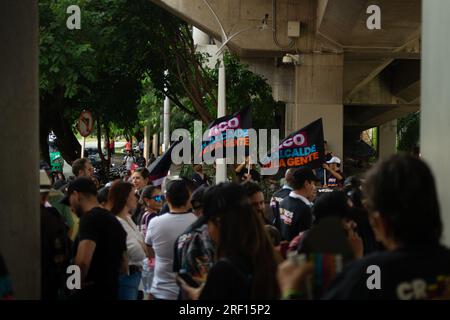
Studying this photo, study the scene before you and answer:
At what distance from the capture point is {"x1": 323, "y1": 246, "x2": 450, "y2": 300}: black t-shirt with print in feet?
9.68

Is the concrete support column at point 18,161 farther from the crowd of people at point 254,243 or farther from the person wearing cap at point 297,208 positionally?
the person wearing cap at point 297,208

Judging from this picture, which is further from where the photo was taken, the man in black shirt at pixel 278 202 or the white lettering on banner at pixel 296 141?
the white lettering on banner at pixel 296 141

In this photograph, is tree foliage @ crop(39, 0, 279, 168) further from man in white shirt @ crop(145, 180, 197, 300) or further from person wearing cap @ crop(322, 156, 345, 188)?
man in white shirt @ crop(145, 180, 197, 300)

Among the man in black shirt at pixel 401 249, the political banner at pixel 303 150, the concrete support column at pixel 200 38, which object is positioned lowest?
the man in black shirt at pixel 401 249

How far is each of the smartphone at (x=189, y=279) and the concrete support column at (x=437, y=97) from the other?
7.27ft

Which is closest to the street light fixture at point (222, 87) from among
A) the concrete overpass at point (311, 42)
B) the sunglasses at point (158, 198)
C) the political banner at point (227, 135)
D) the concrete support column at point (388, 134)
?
the concrete overpass at point (311, 42)

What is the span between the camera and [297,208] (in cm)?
855

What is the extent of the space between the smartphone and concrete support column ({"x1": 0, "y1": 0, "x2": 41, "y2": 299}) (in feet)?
6.20

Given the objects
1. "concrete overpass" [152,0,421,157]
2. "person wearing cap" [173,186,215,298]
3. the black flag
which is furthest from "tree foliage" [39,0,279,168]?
"person wearing cap" [173,186,215,298]

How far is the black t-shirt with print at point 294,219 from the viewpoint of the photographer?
8.48 meters

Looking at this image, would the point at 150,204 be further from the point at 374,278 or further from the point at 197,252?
the point at 374,278

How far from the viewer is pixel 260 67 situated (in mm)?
28984
